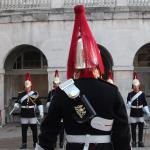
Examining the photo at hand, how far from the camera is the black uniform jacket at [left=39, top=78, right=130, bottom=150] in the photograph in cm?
486

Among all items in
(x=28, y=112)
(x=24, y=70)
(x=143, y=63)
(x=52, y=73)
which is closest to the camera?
(x=28, y=112)

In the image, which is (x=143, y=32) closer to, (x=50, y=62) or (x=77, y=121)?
(x=50, y=62)

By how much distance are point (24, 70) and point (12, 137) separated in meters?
6.04

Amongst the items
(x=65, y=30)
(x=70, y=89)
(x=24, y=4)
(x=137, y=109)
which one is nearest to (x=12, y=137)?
(x=137, y=109)

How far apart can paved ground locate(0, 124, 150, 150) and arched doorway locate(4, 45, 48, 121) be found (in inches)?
89.1

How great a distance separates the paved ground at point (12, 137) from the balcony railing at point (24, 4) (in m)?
4.70

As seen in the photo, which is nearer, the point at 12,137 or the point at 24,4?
the point at 12,137

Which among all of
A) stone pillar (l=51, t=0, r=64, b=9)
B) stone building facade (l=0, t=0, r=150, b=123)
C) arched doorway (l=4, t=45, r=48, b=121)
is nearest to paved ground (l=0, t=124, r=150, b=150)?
stone building facade (l=0, t=0, r=150, b=123)

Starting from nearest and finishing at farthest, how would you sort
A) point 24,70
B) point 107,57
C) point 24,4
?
point 24,4 < point 107,57 < point 24,70

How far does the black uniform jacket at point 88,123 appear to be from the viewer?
4859 millimetres

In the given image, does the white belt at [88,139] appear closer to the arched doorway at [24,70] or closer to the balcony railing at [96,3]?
the balcony railing at [96,3]

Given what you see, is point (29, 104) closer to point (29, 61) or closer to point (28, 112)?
point (28, 112)

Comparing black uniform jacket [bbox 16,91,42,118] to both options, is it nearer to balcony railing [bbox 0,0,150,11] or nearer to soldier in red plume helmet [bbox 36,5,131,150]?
balcony railing [bbox 0,0,150,11]

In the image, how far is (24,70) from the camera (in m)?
23.0
